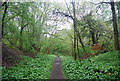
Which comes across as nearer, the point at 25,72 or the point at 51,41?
the point at 25,72

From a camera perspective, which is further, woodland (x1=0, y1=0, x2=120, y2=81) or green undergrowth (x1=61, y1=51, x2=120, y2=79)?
woodland (x1=0, y1=0, x2=120, y2=81)

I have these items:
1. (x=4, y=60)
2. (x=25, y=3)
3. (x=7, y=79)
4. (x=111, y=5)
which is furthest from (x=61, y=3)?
(x=7, y=79)

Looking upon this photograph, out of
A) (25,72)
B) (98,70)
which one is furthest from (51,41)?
(98,70)

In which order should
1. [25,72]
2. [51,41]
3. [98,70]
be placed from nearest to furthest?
[25,72] → [98,70] → [51,41]

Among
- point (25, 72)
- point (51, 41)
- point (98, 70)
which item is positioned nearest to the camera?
point (25, 72)

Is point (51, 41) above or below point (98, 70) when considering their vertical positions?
above

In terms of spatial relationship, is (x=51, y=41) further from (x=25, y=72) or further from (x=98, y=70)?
(x=98, y=70)

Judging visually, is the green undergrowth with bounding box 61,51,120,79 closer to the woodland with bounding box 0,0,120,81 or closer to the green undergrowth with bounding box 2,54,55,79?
the woodland with bounding box 0,0,120,81

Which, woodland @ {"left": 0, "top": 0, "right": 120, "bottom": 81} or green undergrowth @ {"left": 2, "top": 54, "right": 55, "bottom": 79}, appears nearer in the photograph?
green undergrowth @ {"left": 2, "top": 54, "right": 55, "bottom": 79}

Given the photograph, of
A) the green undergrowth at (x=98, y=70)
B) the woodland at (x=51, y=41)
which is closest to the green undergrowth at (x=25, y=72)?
the woodland at (x=51, y=41)

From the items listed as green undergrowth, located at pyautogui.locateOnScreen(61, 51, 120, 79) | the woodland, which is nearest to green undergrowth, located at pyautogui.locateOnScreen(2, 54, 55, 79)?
the woodland

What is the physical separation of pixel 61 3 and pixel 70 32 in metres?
3.93

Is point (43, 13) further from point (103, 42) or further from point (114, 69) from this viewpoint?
point (114, 69)

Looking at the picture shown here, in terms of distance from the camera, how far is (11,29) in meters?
5.98
